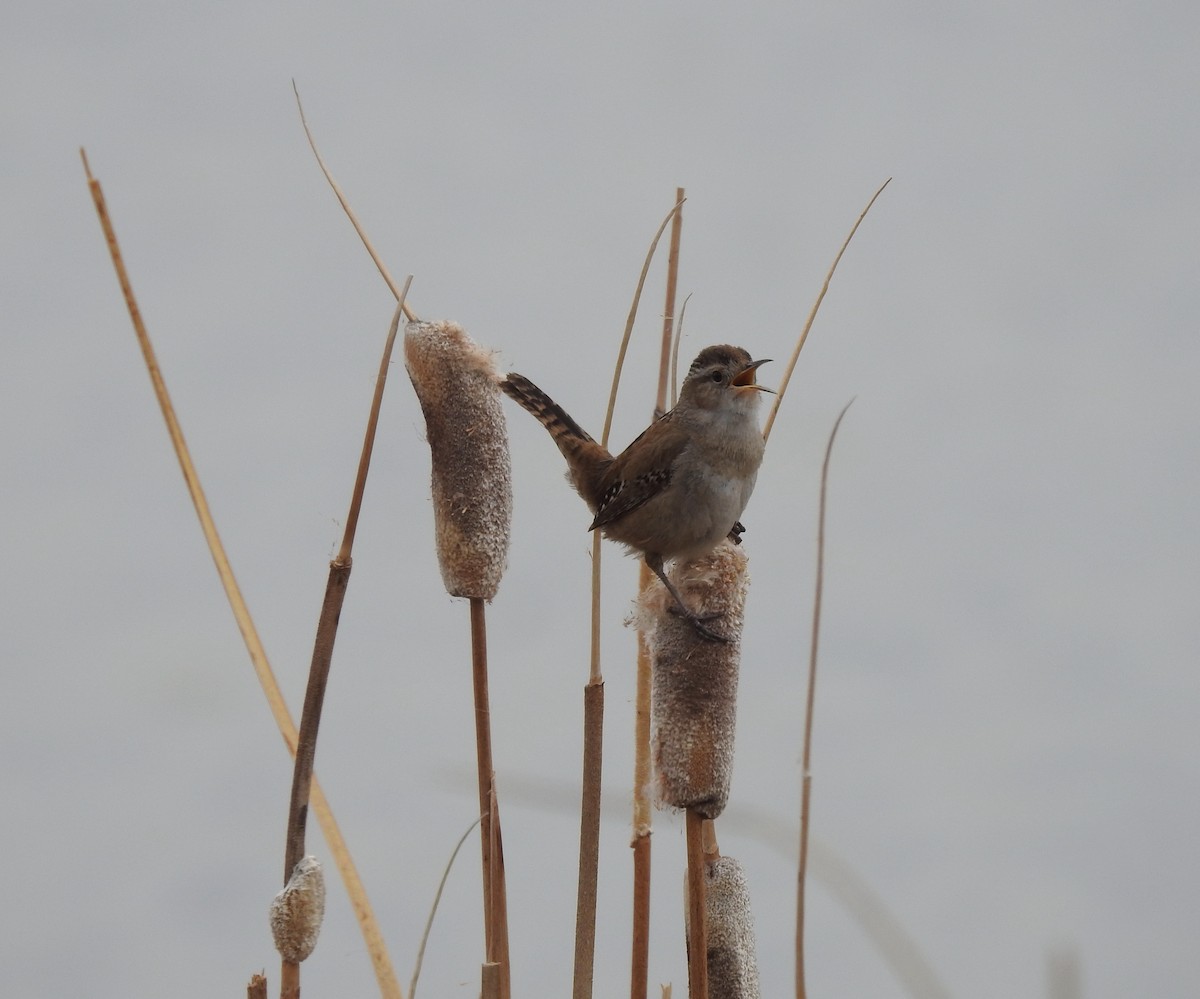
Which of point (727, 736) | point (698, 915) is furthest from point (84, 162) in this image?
point (698, 915)

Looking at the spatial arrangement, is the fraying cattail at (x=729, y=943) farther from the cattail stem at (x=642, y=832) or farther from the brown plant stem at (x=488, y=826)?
the brown plant stem at (x=488, y=826)

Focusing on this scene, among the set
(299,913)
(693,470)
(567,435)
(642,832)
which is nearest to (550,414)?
(567,435)

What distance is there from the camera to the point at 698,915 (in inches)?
61.9

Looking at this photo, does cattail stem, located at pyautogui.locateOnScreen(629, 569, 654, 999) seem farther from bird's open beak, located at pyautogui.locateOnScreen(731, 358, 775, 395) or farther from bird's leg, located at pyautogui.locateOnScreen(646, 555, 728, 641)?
bird's open beak, located at pyautogui.locateOnScreen(731, 358, 775, 395)

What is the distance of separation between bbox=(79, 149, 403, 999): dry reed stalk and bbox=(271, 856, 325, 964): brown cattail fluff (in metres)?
0.14

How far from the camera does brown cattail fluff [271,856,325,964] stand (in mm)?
1473

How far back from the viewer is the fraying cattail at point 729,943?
1741 mm

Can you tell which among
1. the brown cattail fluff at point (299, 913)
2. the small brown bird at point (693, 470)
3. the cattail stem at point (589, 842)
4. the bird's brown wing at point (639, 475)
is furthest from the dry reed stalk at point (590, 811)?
the bird's brown wing at point (639, 475)

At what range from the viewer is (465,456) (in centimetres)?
173

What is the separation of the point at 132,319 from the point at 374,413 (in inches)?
18.1

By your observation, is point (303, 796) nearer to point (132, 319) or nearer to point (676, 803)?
point (676, 803)

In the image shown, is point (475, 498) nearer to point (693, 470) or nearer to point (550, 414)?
point (693, 470)

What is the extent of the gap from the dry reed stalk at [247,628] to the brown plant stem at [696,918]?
402 mm

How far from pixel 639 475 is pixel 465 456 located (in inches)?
37.5
